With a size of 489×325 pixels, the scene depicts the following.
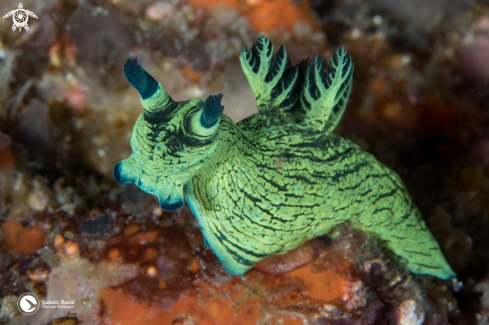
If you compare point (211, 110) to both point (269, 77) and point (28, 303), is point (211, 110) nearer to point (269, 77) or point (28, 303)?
point (269, 77)

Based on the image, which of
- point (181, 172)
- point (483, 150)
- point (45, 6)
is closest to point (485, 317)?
point (483, 150)

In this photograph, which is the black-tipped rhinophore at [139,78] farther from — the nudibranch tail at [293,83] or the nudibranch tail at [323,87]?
the nudibranch tail at [323,87]

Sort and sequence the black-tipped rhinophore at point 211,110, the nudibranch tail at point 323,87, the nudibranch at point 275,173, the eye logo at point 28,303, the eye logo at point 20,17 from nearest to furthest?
the black-tipped rhinophore at point 211,110, the nudibranch at point 275,173, the nudibranch tail at point 323,87, the eye logo at point 28,303, the eye logo at point 20,17

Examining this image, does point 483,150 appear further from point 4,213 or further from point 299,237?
point 4,213

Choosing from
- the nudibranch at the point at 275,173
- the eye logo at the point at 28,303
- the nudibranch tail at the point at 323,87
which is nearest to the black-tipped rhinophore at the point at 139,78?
the nudibranch at the point at 275,173

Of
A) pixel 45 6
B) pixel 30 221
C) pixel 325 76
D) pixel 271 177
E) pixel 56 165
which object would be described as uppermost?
pixel 45 6

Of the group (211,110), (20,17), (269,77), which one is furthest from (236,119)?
(20,17)
